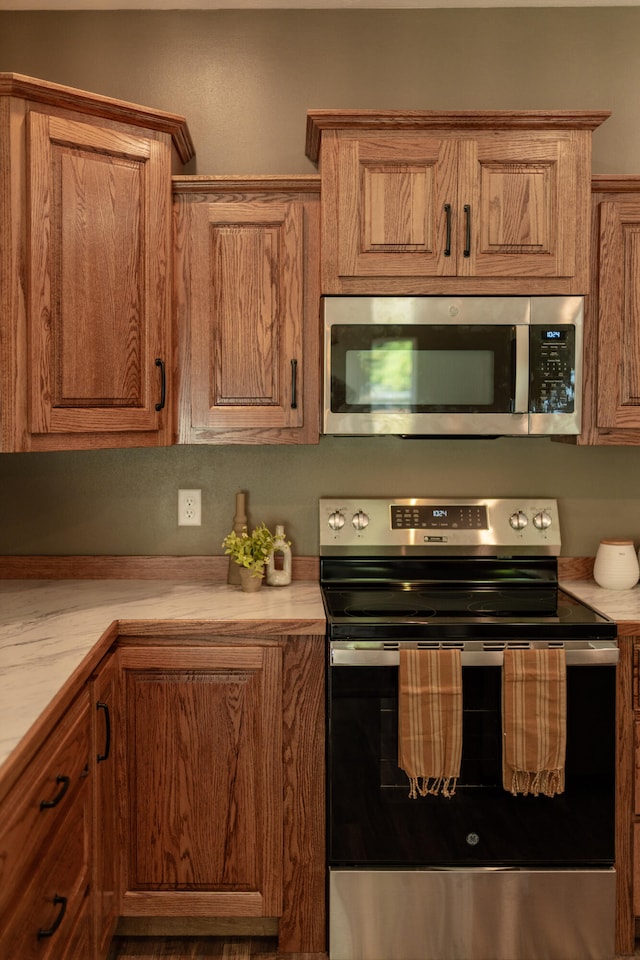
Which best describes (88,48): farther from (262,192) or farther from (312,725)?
(312,725)

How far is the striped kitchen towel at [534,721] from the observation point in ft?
6.57

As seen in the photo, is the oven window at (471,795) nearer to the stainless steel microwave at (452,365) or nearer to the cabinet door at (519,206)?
the stainless steel microwave at (452,365)

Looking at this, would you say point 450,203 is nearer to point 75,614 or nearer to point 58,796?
point 75,614

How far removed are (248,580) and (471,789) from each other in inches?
33.3

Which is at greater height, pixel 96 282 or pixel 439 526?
pixel 96 282

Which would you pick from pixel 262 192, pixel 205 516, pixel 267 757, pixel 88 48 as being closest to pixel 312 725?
pixel 267 757

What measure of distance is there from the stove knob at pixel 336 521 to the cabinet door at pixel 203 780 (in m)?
0.56

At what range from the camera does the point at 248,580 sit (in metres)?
2.37

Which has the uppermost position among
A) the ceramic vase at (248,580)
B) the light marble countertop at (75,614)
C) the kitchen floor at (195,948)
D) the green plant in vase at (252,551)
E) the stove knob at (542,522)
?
the stove knob at (542,522)

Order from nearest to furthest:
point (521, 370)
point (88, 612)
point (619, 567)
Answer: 1. point (88, 612)
2. point (521, 370)
3. point (619, 567)

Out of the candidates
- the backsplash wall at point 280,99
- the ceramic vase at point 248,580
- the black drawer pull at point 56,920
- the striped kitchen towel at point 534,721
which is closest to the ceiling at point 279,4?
the backsplash wall at point 280,99

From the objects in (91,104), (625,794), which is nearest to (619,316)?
(625,794)

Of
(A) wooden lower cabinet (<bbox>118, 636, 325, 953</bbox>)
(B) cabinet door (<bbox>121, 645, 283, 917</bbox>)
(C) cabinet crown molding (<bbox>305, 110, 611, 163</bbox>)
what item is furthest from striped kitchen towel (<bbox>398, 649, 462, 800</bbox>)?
(C) cabinet crown molding (<bbox>305, 110, 611, 163</bbox>)

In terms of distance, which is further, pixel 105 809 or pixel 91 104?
pixel 91 104
